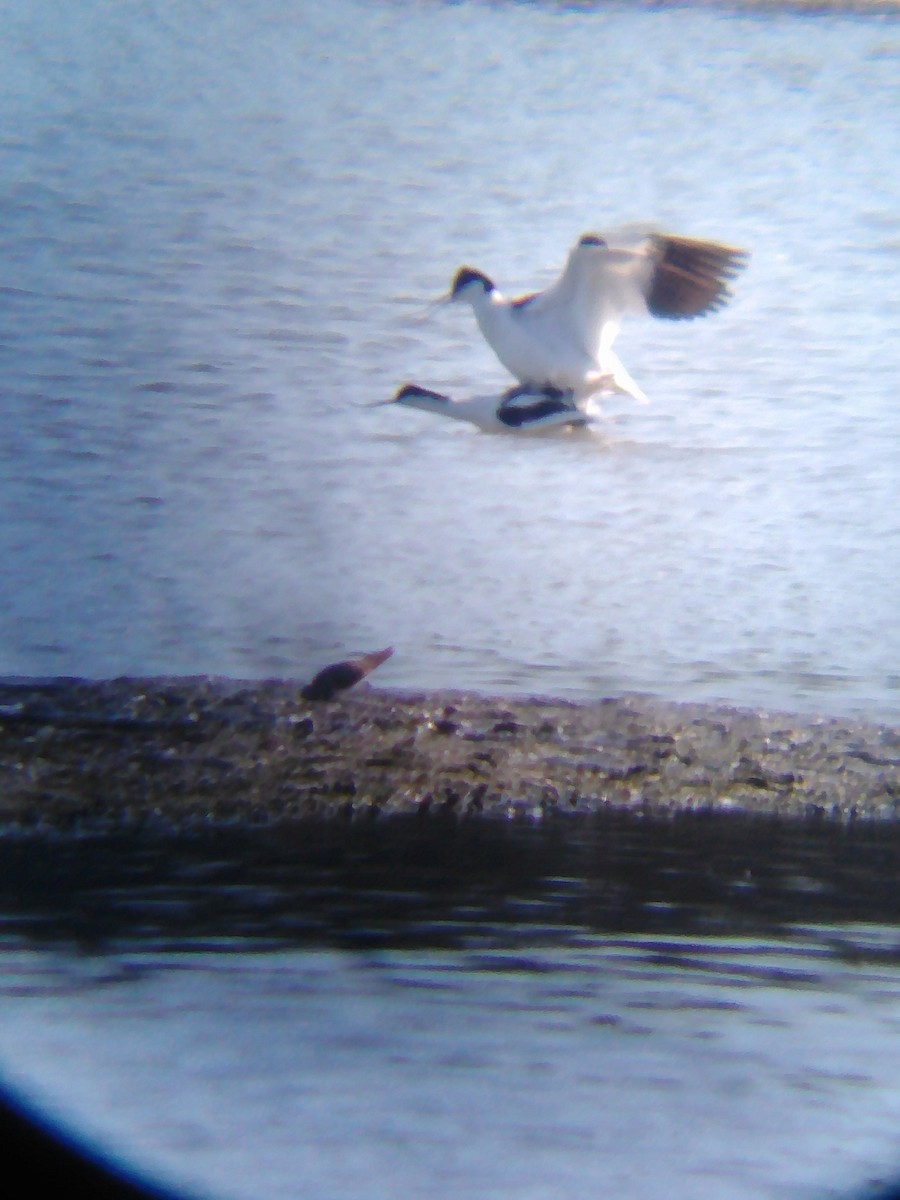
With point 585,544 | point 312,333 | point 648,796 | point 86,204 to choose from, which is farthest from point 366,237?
point 648,796

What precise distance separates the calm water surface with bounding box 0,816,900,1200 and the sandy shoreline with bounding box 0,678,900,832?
0.08 meters

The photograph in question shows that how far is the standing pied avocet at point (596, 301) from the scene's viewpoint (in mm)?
1777

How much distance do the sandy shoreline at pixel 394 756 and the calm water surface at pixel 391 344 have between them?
0.05 meters

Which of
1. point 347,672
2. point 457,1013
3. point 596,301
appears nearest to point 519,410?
point 596,301

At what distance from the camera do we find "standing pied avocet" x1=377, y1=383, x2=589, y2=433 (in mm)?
1842

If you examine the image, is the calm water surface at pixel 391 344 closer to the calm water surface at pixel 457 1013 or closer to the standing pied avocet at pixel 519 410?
the standing pied avocet at pixel 519 410

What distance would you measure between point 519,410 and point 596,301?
0.22m

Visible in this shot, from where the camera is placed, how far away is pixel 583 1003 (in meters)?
1.28

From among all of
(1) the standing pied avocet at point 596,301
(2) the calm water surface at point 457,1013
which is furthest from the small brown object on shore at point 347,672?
(1) the standing pied avocet at point 596,301

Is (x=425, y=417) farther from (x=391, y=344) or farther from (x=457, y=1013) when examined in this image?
(x=457, y=1013)

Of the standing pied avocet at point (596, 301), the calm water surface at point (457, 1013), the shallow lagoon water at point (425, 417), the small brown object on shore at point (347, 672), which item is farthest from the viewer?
the standing pied avocet at point (596, 301)

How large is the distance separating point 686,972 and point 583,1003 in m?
0.13

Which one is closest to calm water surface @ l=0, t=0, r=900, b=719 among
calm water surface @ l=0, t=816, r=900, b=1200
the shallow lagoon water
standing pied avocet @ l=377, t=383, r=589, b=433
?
the shallow lagoon water

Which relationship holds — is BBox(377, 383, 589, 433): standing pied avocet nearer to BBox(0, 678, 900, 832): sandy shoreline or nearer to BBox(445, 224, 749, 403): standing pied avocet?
BBox(445, 224, 749, 403): standing pied avocet
